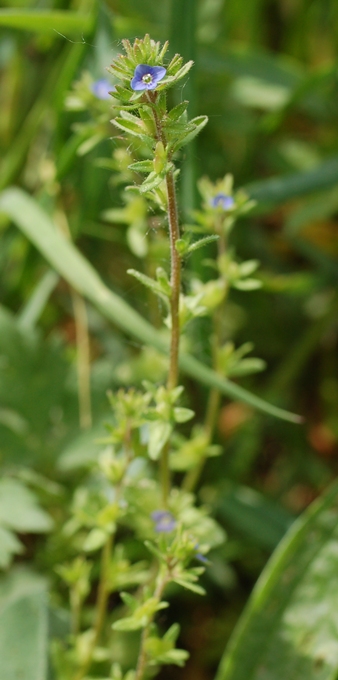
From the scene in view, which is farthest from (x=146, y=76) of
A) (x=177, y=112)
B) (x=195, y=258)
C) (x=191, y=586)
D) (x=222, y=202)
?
(x=195, y=258)

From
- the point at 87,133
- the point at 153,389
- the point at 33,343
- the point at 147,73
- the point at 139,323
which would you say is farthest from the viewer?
the point at 33,343

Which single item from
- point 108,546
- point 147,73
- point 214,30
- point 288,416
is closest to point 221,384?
point 288,416

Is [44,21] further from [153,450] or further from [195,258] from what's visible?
[153,450]

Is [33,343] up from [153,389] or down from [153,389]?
up

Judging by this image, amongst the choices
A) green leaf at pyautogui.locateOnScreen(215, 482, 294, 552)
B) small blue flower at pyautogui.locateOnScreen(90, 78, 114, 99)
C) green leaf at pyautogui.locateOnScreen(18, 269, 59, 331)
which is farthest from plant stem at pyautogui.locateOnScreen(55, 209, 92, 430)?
small blue flower at pyautogui.locateOnScreen(90, 78, 114, 99)

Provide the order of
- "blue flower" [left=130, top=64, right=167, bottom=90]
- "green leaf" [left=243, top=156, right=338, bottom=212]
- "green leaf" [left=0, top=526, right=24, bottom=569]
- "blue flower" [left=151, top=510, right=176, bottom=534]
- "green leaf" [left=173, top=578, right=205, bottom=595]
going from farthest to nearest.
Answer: "green leaf" [left=243, top=156, right=338, bottom=212] < "green leaf" [left=0, top=526, right=24, bottom=569] < "blue flower" [left=151, top=510, right=176, bottom=534] < "green leaf" [left=173, top=578, right=205, bottom=595] < "blue flower" [left=130, top=64, right=167, bottom=90]

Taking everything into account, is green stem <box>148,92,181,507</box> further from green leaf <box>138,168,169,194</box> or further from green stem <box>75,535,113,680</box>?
green stem <box>75,535,113,680</box>

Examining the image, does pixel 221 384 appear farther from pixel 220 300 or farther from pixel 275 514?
pixel 275 514
